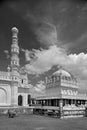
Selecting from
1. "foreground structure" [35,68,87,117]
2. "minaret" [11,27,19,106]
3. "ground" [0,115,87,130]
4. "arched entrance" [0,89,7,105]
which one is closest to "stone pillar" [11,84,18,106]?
"minaret" [11,27,19,106]

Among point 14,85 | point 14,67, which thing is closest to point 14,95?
point 14,85

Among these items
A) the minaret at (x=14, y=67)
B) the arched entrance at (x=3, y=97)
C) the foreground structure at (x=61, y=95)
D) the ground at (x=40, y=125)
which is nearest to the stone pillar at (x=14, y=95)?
the minaret at (x=14, y=67)

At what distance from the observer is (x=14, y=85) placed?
1444 inches

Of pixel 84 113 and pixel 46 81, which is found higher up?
pixel 46 81

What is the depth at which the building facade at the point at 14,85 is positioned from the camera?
3603 cm

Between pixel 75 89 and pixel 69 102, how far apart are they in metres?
6.58

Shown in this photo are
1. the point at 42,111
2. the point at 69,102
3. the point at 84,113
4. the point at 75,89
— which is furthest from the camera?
the point at 75,89

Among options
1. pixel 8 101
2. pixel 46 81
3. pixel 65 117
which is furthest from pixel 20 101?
pixel 65 117

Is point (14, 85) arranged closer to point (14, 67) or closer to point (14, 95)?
point (14, 95)

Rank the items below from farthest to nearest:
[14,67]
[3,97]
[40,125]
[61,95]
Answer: [14,67] → [3,97] → [61,95] → [40,125]

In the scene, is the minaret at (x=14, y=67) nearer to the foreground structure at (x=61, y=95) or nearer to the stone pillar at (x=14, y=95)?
the stone pillar at (x=14, y=95)

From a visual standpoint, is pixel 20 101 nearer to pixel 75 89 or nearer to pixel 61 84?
pixel 61 84

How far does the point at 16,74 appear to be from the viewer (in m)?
38.2

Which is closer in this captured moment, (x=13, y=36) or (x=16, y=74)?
(x=16, y=74)
